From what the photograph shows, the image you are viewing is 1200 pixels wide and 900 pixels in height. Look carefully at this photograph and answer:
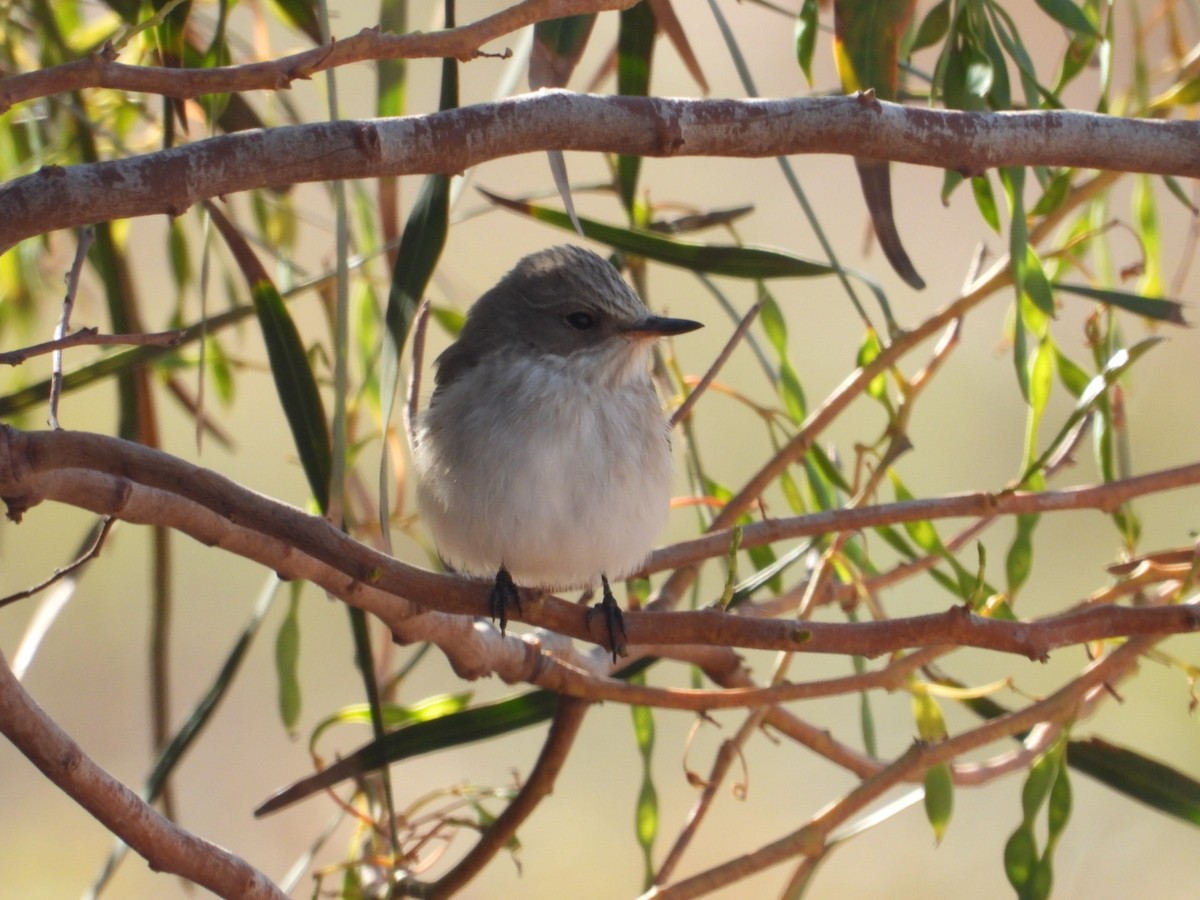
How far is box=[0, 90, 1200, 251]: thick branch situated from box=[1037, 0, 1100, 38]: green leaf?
0.25 metres

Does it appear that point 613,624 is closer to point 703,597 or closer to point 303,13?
point 303,13

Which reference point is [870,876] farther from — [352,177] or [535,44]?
Answer: [352,177]

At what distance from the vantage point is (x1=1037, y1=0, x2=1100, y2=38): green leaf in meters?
1.66

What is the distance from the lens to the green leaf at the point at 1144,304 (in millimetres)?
1763

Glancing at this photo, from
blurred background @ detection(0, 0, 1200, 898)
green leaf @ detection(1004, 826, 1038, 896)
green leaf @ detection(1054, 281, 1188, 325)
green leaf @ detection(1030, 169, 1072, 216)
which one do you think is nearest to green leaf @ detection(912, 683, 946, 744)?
green leaf @ detection(1004, 826, 1038, 896)

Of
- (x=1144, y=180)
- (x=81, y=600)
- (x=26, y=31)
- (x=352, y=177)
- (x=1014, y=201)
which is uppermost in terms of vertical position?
(x=81, y=600)

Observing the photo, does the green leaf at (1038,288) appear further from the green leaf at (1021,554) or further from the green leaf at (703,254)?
the green leaf at (1021,554)

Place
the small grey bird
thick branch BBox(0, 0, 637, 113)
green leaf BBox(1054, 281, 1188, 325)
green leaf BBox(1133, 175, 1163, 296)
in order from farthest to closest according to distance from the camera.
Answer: green leaf BBox(1133, 175, 1163, 296) → the small grey bird → green leaf BBox(1054, 281, 1188, 325) → thick branch BBox(0, 0, 637, 113)

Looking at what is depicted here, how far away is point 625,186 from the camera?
6.18 feet

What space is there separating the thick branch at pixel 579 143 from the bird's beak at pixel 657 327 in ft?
2.55

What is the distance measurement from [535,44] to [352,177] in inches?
19.9

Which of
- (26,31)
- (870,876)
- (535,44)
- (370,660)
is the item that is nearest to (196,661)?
(870,876)

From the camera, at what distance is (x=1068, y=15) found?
1.67 m

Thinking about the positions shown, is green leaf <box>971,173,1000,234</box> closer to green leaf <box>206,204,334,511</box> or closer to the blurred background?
green leaf <box>206,204,334,511</box>
